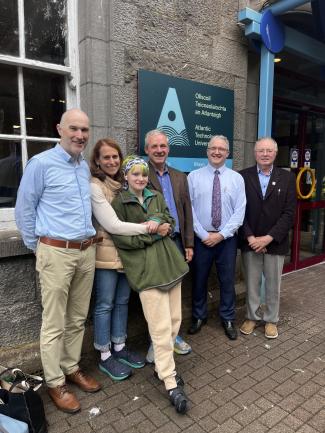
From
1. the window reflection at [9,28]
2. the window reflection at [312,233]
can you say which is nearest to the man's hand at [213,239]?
the window reflection at [9,28]

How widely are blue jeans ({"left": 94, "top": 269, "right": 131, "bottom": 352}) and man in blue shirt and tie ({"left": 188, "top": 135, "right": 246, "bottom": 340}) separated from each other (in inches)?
33.8

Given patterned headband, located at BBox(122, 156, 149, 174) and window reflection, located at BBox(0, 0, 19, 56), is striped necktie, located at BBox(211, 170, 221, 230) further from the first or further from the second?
window reflection, located at BBox(0, 0, 19, 56)

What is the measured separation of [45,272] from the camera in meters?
2.30

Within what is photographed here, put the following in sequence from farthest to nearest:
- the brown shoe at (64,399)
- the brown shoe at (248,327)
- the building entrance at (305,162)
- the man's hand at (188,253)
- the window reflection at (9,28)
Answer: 1. the building entrance at (305,162)
2. the brown shoe at (248,327)
3. the man's hand at (188,253)
4. the window reflection at (9,28)
5. the brown shoe at (64,399)

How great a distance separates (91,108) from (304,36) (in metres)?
2.69

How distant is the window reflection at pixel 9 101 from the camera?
272 centimetres

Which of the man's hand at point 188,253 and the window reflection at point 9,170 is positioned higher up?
the window reflection at point 9,170

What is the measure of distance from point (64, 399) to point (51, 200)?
135 centimetres

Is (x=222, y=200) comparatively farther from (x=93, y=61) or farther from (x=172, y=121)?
(x=93, y=61)

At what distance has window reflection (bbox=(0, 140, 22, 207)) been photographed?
276cm

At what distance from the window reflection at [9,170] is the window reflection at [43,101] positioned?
0.18 m

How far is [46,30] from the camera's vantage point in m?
2.88

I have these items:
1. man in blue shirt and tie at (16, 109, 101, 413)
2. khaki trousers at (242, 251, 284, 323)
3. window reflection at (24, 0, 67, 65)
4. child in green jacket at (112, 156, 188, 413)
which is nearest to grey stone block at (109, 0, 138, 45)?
window reflection at (24, 0, 67, 65)

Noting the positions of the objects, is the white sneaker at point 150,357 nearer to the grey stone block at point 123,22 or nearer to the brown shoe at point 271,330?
the brown shoe at point 271,330
